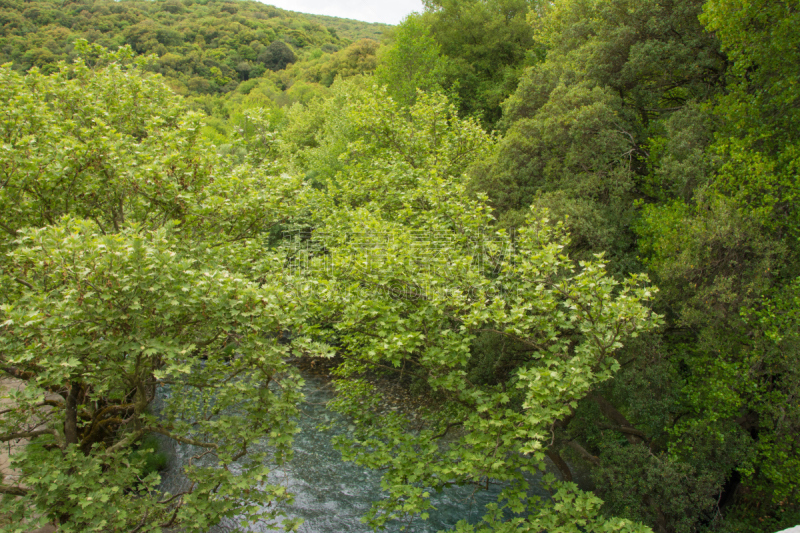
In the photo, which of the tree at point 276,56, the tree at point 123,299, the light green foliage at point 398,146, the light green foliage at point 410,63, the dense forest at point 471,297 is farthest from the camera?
the tree at point 276,56

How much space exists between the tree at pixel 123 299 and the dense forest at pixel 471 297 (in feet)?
0.20

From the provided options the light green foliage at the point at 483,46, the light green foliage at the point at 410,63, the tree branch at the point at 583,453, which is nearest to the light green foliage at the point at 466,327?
the tree branch at the point at 583,453

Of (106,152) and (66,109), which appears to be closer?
(106,152)

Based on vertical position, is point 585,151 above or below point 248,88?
below

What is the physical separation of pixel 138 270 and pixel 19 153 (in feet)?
14.1

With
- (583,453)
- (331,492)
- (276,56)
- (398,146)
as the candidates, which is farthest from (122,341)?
(276,56)

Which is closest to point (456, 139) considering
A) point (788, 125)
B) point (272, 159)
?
point (272, 159)

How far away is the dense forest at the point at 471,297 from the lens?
7426 millimetres

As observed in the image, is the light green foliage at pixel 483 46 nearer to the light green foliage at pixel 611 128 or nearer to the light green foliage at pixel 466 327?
the light green foliage at pixel 611 128

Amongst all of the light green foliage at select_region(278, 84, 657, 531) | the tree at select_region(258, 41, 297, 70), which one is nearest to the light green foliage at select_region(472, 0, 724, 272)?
the light green foliage at select_region(278, 84, 657, 531)

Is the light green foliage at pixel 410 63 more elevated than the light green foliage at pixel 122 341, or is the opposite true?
the light green foliage at pixel 410 63

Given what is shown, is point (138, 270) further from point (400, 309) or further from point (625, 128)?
point (625, 128)

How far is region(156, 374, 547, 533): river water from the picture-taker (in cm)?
1265

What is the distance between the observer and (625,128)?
14.1 metres
